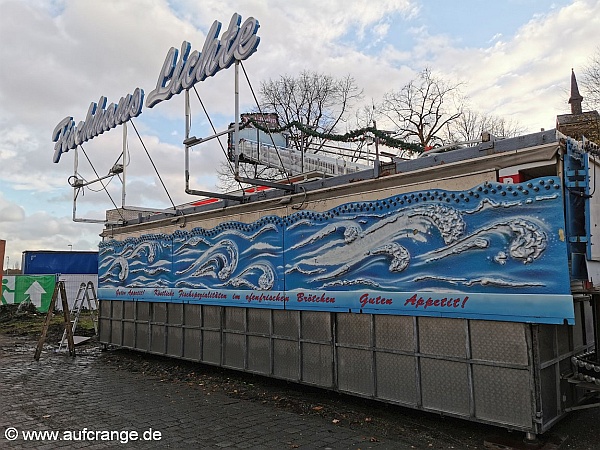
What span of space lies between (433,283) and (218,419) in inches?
144

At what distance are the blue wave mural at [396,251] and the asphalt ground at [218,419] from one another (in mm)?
1623

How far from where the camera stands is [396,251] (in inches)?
267

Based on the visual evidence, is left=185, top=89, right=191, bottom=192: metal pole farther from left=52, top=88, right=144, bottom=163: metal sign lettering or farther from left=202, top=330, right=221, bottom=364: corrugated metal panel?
left=202, top=330, right=221, bottom=364: corrugated metal panel

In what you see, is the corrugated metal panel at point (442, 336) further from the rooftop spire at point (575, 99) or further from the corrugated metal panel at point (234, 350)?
the rooftop spire at point (575, 99)

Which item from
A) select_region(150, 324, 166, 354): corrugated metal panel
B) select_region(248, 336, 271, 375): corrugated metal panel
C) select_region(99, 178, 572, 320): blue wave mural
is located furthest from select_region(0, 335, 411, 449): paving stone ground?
select_region(99, 178, 572, 320): blue wave mural

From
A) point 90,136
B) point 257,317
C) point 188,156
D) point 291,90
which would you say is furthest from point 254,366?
point 291,90

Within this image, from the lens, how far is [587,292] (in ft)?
17.9

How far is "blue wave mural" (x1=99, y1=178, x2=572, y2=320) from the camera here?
17.9 ft

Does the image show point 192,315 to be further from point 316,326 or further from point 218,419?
point 218,419

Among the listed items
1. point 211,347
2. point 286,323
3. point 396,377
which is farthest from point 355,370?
point 211,347

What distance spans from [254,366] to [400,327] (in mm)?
3405

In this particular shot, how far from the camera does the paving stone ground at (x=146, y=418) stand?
598 centimetres

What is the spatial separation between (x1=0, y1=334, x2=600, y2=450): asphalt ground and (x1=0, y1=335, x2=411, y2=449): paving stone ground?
0.01 m

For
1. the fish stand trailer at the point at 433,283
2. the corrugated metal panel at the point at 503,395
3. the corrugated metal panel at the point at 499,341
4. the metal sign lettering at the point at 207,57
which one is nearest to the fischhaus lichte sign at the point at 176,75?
the metal sign lettering at the point at 207,57
